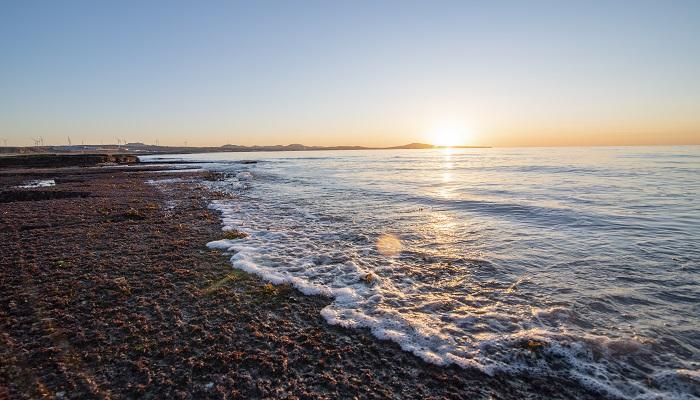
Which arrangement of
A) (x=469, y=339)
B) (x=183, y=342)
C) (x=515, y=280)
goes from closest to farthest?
(x=183, y=342), (x=469, y=339), (x=515, y=280)

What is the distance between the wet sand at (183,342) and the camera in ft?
16.3

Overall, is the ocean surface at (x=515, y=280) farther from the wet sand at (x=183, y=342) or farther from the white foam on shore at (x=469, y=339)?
the wet sand at (x=183, y=342)

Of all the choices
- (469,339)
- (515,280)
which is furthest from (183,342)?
(515,280)

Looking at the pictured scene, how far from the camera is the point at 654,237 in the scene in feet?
45.9

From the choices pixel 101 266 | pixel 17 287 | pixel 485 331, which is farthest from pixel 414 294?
pixel 17 287

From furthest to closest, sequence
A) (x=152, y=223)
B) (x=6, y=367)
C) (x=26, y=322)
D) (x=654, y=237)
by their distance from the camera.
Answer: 1. (x=152, y=223)
2. (x=654, y=237)
3. (x=26, y=322)
4. (x=6, y=367)

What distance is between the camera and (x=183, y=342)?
19.9 feet

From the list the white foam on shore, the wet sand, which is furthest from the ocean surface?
the wet sand

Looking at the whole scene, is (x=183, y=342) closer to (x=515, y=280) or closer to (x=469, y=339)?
(x=469, y=339)

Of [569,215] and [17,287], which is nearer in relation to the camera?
[17,287]

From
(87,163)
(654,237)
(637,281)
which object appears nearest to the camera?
(637,281)

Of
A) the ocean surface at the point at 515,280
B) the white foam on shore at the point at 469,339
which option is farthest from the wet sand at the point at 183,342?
the ocean surface at the point at 515,280

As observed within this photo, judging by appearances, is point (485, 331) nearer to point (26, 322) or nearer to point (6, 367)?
point (6, 367)

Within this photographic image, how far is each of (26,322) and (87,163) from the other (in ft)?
270
